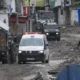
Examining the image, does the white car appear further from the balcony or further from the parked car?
the parked car

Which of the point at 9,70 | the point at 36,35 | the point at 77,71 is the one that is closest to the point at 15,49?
the point at 36,35

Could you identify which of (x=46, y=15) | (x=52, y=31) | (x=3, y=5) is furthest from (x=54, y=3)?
(x=3, y=5)

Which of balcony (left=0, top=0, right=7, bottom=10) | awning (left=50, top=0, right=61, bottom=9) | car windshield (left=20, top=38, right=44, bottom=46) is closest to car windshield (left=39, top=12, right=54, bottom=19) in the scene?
balcony (left=0, top=0, right=7, bottom=10)

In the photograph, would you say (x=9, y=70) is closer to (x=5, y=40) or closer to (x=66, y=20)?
(x=5, y=40)

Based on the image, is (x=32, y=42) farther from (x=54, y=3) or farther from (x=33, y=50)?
(x=54, y=3)

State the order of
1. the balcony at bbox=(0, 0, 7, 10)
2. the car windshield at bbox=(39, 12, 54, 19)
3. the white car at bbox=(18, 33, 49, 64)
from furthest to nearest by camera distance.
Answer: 1. the car windshield at bbox=(39, 12, 54, 19)
2. the balcony at bbox=(0, 0, 7, 10)
3. the white car at bbox=(18, 33, 49, 64)

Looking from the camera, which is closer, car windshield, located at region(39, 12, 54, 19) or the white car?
the white car

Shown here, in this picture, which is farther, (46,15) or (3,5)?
(46,15)

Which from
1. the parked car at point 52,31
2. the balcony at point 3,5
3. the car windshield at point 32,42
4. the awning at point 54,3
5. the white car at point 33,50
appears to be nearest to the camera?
the white car at point 33,50

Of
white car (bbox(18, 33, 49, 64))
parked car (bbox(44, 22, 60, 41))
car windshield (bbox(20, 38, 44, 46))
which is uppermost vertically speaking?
car windshield (bbox(20, 38, 44, 46))

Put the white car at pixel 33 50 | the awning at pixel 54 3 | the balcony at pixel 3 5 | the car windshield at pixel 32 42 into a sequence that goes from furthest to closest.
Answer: the awning at pixel 54 3
the balcony at pixel 3 5
the car windshield at pixel 32 42
the white car at pixel 33 50

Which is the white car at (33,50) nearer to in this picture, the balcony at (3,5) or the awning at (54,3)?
the balcony at (3,5)

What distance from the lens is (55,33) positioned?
2175 inches

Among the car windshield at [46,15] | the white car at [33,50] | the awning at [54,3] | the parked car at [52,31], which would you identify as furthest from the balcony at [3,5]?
the awning at [54,3]
